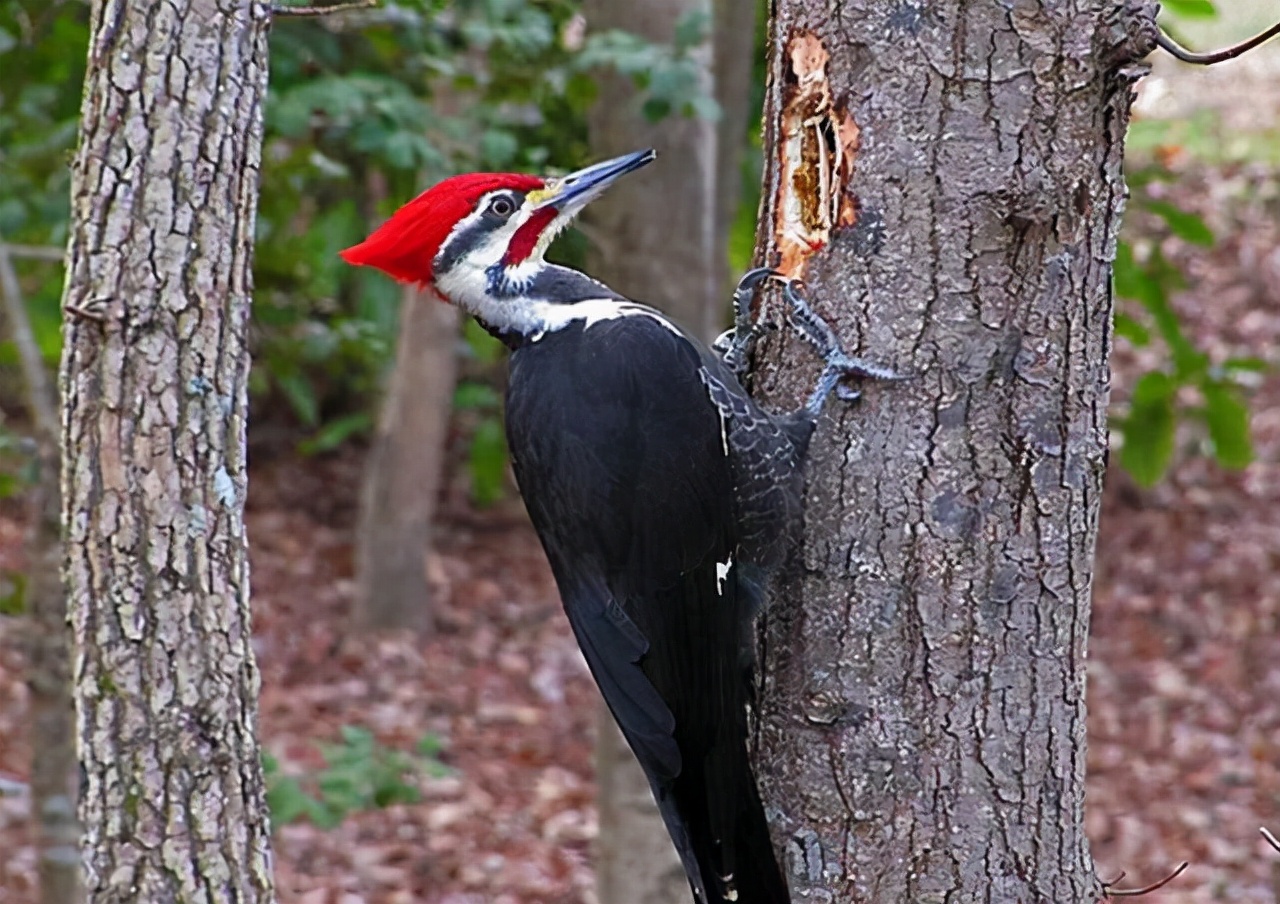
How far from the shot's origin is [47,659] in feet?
11.6

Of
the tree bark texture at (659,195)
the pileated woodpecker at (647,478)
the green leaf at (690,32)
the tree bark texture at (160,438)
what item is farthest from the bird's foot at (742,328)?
the tree bark texture at (659,195)

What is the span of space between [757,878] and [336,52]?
2.33 m

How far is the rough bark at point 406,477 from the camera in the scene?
6.62 m

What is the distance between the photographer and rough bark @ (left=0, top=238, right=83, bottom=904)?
3465 millimetres

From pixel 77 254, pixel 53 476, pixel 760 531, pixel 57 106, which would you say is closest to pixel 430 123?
pixel 57 106

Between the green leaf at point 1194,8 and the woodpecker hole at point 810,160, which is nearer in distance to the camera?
the woodpecker hole at point 810,160

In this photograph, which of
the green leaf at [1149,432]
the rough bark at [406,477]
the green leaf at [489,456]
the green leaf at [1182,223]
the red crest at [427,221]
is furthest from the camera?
the rough bark at [406,477]

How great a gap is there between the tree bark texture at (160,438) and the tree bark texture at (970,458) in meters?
0.99

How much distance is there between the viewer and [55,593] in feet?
11.5

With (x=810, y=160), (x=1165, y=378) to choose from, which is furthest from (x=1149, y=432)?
(x=810, y=160)

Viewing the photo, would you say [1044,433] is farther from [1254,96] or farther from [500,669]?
[1254,96]

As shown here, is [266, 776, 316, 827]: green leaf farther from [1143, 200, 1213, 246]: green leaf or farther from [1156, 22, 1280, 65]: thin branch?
[1143, 200, 1213, 246]: green leaf

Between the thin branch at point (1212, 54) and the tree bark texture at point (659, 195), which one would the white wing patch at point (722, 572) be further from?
the tree bark texture at point (659, 195)

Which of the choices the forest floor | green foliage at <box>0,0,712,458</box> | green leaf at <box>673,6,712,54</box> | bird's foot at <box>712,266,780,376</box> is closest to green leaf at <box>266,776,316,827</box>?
the forest floor
